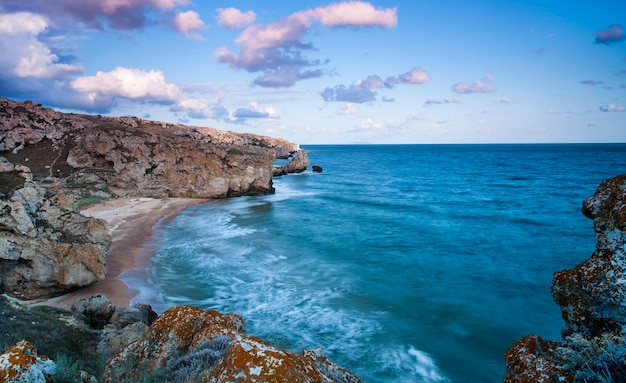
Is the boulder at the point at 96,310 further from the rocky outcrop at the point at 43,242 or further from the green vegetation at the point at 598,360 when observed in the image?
the green vegetation at the point at 598,360

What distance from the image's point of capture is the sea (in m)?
11.9

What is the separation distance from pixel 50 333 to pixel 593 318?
10.2 m

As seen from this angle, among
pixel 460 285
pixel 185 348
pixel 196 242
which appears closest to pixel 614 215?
pixel 185 348

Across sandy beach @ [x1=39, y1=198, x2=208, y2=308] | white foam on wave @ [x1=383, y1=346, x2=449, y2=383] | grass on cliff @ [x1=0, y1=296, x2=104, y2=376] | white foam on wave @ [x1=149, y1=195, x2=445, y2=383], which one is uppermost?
grass on cliff @ [x1=0, y1=296, x2=104, y2=376]

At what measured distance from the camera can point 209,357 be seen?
4.70m

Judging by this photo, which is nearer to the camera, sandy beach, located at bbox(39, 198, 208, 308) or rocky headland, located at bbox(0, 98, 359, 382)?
rocky headland, located at bbox(0, 98, 359, 382)

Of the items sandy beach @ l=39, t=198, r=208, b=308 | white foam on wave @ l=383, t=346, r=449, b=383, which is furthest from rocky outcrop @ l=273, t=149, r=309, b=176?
white foam on wave @ l=383, t=346, r=449, b=383

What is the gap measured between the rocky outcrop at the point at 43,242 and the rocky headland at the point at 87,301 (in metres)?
0.03

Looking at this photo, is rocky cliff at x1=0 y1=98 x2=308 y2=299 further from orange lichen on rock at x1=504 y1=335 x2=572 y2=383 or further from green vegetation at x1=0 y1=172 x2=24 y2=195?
orange lichen on rock at x1=504 y1=335 x2=572 y2=383

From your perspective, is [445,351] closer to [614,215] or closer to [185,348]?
[614,215]

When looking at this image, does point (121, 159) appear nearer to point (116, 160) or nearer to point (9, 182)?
point (116, 160)

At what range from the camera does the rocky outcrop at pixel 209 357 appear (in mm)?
3207

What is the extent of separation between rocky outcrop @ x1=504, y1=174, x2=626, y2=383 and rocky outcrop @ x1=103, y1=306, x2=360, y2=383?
2307 millimetres

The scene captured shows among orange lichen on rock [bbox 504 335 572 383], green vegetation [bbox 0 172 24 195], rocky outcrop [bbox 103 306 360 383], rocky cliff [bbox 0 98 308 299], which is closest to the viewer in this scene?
rocky outcrop [bbox 103 306 360 383]
